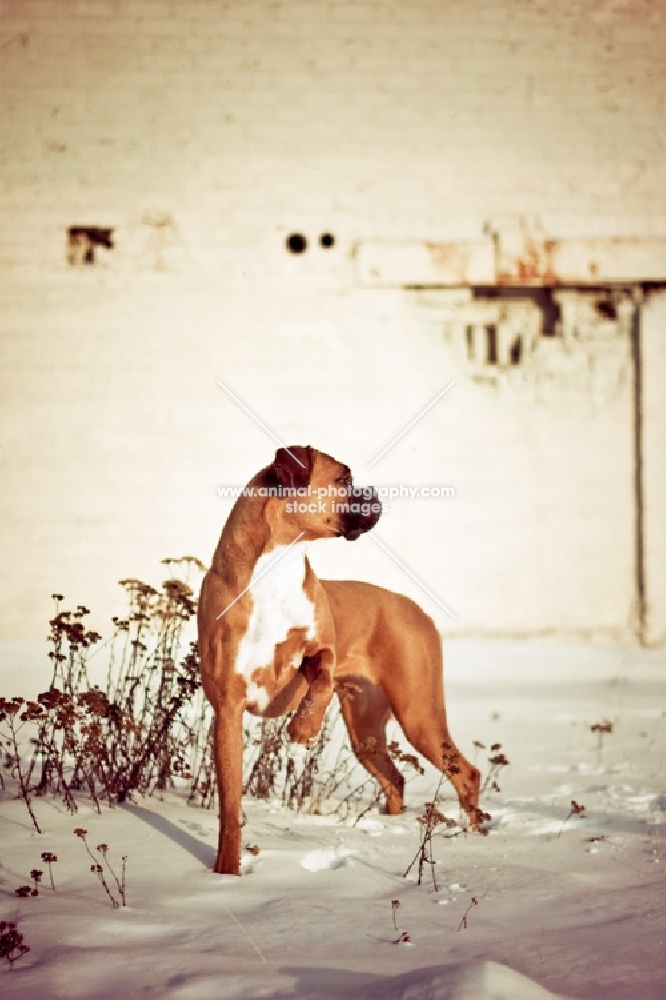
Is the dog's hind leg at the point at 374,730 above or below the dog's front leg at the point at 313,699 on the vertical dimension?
below

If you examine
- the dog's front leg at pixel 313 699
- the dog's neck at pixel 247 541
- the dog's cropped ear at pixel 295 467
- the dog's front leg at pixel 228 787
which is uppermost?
the dog's cropped ear at pixel 295 467

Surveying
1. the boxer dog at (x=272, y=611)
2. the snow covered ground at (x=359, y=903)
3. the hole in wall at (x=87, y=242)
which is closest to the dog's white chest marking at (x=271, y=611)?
the boxer dog at (x=272, y=611)

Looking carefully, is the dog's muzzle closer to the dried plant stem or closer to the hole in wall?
the dried plant stem

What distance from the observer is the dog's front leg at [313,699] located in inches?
165

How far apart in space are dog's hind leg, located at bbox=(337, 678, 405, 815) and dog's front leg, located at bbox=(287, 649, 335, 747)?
0.81 meters

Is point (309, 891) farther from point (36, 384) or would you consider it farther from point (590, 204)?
point (590, 204)

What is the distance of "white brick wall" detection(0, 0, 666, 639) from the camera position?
946 cm

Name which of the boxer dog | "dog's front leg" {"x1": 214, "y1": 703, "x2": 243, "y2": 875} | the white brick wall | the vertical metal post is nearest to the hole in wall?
the white brick wall

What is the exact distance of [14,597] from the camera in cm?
938

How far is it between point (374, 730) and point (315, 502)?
→ 1.47 metres

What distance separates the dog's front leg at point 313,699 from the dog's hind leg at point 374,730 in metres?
0.81

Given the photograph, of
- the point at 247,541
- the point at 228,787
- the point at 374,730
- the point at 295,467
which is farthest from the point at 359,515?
the point at 374,730

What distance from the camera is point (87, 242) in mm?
9641

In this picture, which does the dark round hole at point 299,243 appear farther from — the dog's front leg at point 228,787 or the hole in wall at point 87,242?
the dog's front leg at point 228,787
